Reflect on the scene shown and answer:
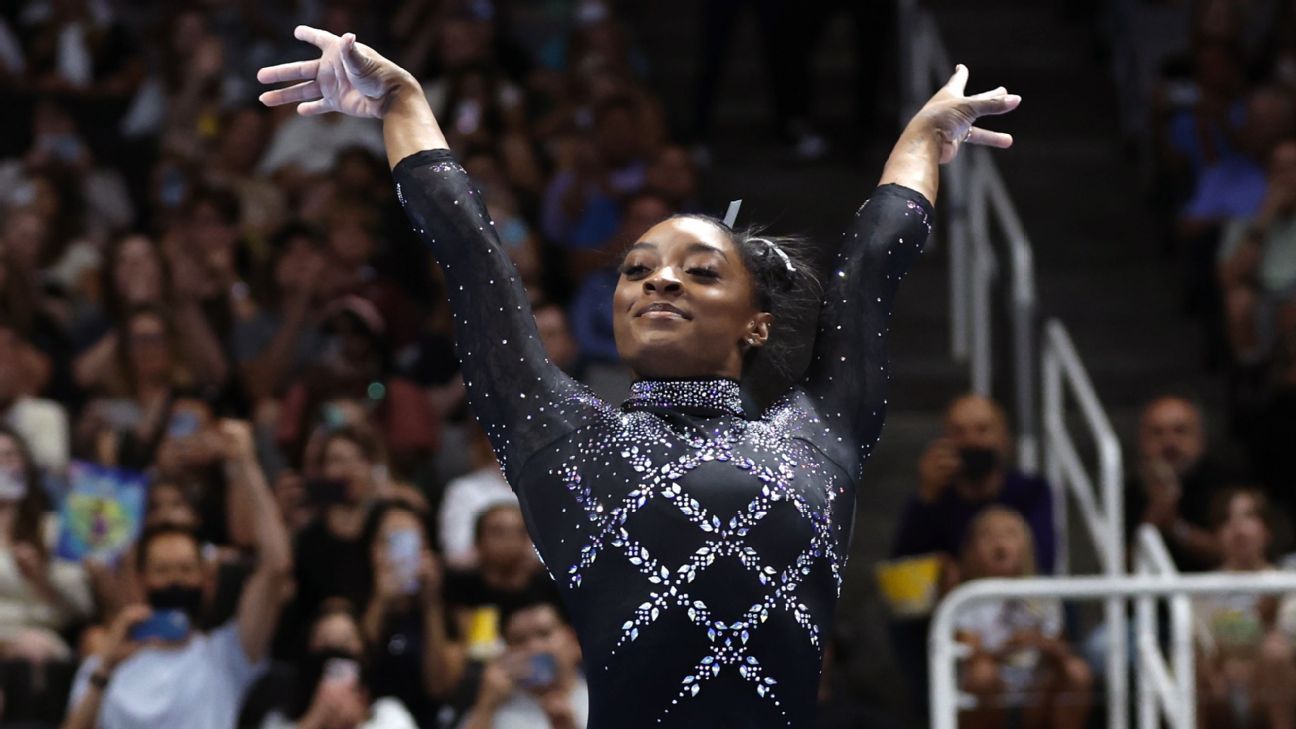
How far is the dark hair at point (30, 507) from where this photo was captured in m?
6.66

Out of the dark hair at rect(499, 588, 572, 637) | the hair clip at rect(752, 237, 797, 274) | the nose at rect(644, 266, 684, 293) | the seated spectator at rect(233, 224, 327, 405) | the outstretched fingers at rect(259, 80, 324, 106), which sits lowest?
the nose at rect(644, 266, 684, 293)

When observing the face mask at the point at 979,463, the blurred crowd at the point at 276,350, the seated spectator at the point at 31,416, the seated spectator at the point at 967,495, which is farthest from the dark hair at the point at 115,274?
the face mask at the point at 979,463

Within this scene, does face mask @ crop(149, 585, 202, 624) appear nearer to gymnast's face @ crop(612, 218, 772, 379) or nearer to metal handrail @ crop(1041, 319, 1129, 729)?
metal handrail @ crop(1041, 319, 1129, 729)

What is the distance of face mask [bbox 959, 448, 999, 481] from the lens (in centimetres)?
682

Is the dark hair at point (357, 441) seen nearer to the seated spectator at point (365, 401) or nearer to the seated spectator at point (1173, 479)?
the seated spectator at point (365, 401)

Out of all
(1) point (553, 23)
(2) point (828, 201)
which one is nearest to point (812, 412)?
(2) point (828, 201)

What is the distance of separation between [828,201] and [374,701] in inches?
163

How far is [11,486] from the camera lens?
670 centimetres

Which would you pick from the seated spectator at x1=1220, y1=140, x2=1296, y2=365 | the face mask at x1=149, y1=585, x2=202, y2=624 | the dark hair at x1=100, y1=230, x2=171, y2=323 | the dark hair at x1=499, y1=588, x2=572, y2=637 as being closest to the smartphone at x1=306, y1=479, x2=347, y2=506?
the face mask at x1=149, y1=585, x2=202, y2=624

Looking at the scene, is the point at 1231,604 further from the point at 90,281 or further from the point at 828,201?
the point at 90,281

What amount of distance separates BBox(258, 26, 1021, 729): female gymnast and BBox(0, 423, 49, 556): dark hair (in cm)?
408

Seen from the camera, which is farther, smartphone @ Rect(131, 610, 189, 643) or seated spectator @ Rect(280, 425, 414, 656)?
seated spectator @ Rect(280, 425, 414, 656)

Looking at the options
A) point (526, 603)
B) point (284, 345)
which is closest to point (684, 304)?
point (526, 603)

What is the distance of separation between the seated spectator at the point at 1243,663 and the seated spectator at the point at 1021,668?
332 mm
